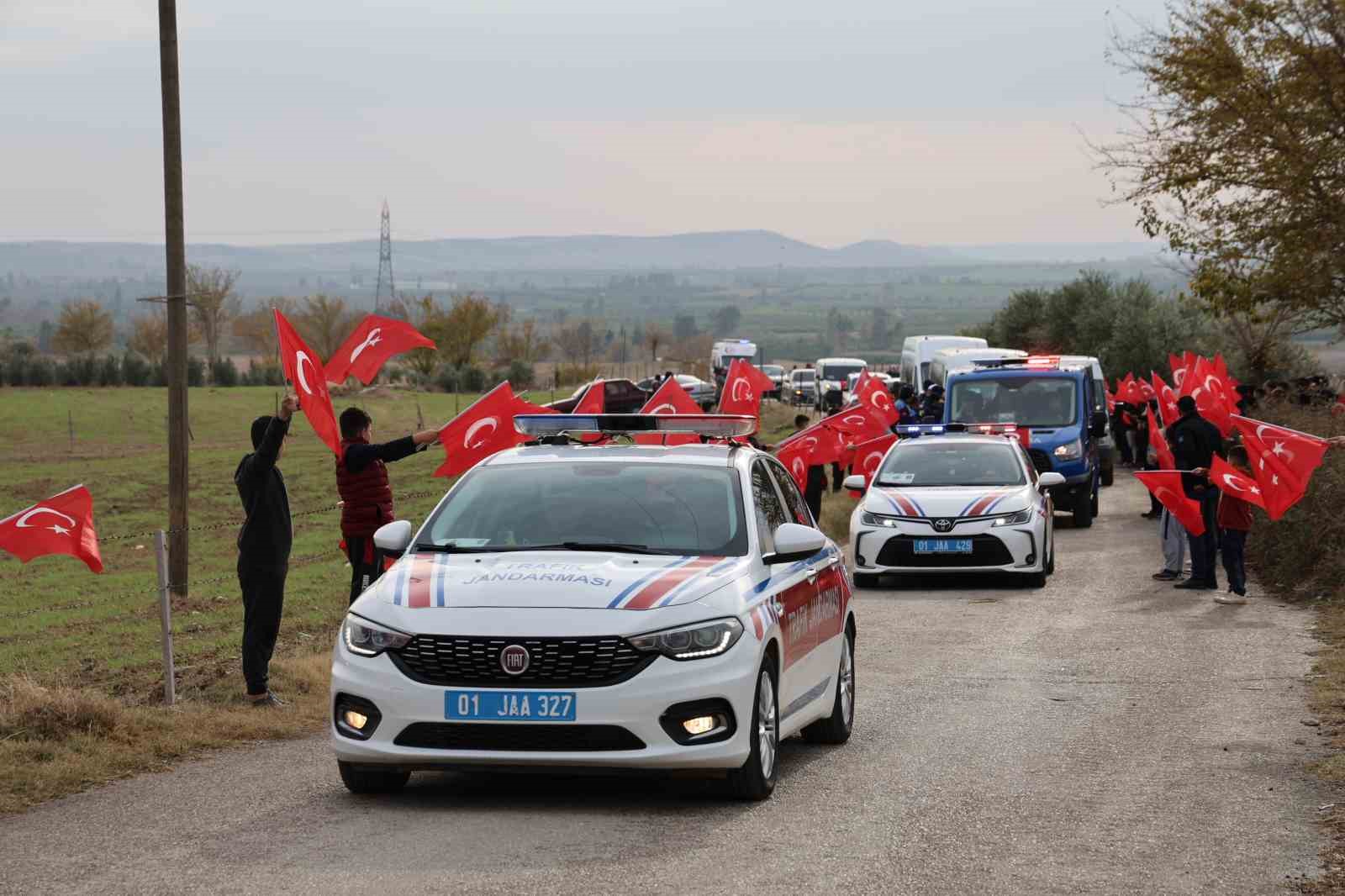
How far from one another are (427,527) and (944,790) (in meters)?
2.73

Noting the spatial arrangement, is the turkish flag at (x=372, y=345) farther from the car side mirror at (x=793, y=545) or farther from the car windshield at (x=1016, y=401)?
the car windshield at (x=1016, y=401)

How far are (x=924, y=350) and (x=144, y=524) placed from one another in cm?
2377

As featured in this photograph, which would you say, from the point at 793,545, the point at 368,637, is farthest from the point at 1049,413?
the point at 368,637

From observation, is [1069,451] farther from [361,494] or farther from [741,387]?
[361,494]

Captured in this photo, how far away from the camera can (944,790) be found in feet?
28.1

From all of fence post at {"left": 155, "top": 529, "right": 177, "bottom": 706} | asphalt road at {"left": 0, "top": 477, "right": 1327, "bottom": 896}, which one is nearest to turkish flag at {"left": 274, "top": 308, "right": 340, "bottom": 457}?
fence post at {"left": 155, "top": 529, "right": 177, "bottom": 706}

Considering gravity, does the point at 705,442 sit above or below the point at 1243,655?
above

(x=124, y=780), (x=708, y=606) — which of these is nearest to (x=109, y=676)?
(x=124, y=780)

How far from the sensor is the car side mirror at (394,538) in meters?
8.86

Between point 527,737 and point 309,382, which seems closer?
point 527,737

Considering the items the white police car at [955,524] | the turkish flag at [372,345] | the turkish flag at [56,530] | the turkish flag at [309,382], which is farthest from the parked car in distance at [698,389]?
the turkish flag at [56,530]

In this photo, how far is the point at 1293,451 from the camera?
16156mm

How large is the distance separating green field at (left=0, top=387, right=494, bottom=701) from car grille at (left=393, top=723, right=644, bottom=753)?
15.8 feet

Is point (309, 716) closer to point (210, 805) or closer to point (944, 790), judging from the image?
point (210, 805)
